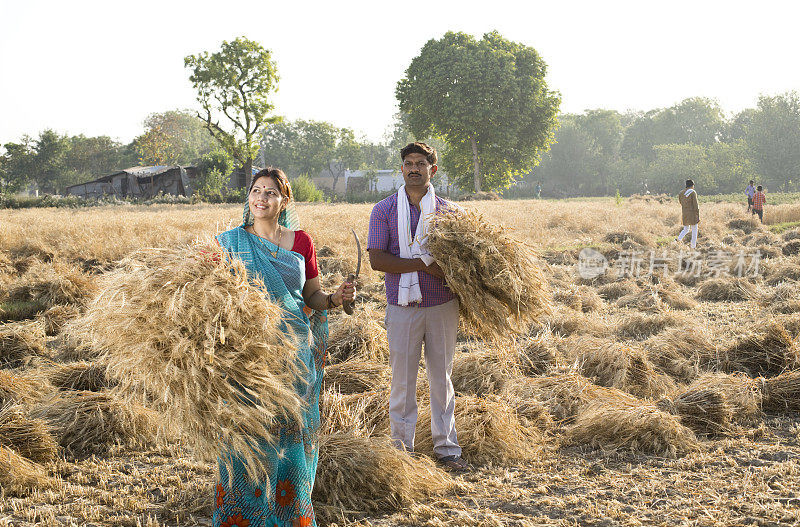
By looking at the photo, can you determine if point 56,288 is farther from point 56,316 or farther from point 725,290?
point 725,290

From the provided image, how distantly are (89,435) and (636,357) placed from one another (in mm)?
4339

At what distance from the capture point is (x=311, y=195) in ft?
121

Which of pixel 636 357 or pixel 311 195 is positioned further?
pixel 311 195

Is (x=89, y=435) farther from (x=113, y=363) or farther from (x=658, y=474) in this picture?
(x=658, y=474)

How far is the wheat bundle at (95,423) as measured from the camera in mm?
4207

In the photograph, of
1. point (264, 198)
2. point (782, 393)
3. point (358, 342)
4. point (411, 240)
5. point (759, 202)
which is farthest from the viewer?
point (759, 202)

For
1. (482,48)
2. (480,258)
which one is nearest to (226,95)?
(482,48)

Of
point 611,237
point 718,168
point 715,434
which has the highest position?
point 718,168

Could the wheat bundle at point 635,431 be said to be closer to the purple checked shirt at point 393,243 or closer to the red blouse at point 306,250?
the purple checked shirt at point 393,243

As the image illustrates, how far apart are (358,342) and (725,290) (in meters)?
5.72

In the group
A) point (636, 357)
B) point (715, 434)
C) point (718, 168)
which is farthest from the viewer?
point (718, 168)

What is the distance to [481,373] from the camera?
5.32 m

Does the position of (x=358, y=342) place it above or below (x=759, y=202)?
below

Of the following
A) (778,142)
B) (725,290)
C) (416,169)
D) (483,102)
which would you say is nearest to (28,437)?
(416,169)
